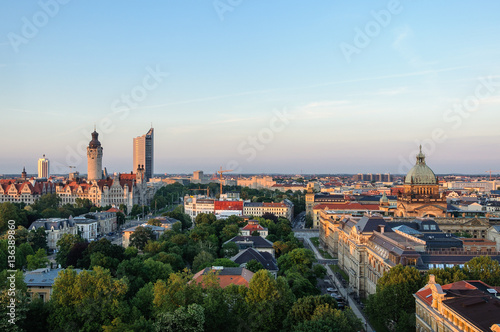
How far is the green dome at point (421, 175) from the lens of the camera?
88938 millimetres

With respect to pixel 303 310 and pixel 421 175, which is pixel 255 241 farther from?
pixel 303 310

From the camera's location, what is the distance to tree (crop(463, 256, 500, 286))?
42.4 meters

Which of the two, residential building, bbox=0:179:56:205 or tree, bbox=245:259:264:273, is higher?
residential building, bbox=0:179:56:205

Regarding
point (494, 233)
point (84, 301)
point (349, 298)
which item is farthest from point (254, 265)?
point (494, 233)

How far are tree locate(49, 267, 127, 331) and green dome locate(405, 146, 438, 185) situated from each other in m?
64.6

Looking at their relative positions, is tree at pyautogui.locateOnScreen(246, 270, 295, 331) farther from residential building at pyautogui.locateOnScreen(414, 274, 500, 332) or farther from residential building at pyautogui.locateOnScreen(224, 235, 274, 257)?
residential building at pyautogui.locateOnScreen(224, 235, 274, 257)

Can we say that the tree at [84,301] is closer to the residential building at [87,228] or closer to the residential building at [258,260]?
the residential building at [258,260]

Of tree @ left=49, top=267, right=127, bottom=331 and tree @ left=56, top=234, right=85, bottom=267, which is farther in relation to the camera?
tree @ left=56, top=234, right=85, bottom=267

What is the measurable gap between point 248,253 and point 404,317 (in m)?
25.2

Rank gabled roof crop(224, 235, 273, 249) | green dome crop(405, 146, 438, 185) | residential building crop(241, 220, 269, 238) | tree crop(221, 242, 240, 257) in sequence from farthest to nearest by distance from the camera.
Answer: green dome crop(405, 146, 438, 185) < residential building crop(241, 220, 269, 238) < gabled roof crop(224, 235, 273, 249) < tree crop(221, 242, 240, 257)

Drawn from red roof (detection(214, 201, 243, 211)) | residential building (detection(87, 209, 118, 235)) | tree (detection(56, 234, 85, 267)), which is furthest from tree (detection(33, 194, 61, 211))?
tree (detection(56, 234, 85, 267))

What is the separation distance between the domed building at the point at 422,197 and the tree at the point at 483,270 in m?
43.6

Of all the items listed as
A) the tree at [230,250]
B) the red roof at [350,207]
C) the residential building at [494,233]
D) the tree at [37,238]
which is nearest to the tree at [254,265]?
the tree at [230,250]

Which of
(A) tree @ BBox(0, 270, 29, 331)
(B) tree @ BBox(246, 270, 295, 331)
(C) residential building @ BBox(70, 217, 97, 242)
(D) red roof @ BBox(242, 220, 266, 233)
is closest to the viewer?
(A) tree @ BBox(0, 270, 29, 331)
